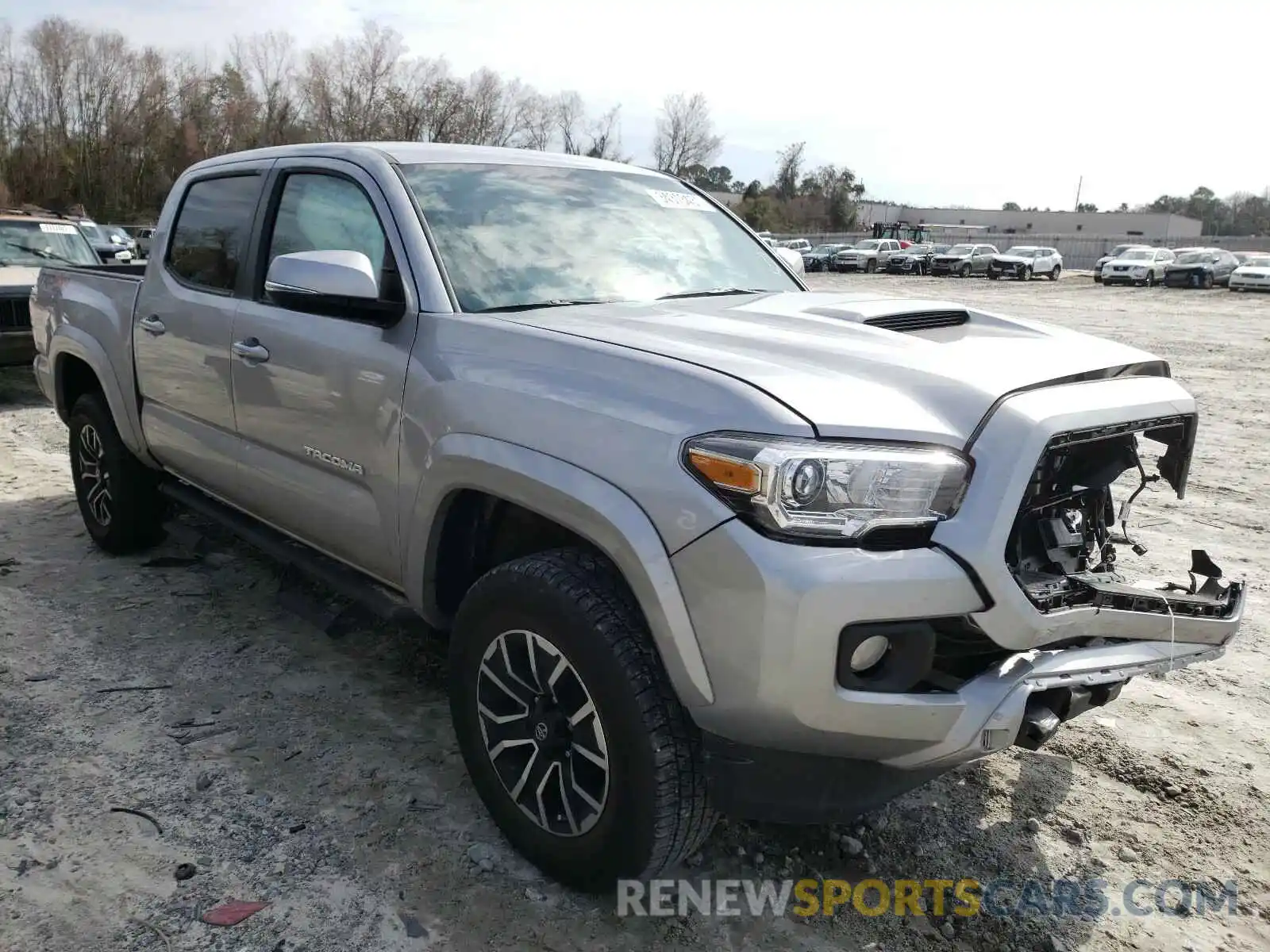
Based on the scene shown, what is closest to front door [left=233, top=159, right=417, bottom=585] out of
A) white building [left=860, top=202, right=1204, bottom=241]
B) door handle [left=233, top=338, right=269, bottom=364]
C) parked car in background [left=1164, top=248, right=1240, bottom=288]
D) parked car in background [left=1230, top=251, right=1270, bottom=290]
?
door handle [left=233, top=338, right=269, bottom=364]

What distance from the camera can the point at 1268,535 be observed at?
5.86 meters

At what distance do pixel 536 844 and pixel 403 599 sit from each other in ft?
2.94

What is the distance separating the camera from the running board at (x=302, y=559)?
3.14 metres

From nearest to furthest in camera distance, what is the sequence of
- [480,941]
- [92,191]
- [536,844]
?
[480,941] → [536,844] → [92,191]

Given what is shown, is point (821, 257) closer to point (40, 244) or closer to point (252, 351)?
point (40, 244)

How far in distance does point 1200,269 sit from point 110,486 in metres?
40.6

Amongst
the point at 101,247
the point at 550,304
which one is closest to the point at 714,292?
the point at 550,304

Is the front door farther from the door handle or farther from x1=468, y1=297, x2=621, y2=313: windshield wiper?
x1=468, y1=297, x2=621, y2=313: windshield wiper

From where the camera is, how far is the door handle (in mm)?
3492

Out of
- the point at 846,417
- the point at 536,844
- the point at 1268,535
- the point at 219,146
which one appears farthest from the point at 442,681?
the point at 219,146

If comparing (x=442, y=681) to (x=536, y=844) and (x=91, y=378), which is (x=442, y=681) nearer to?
(x=536, y=844)

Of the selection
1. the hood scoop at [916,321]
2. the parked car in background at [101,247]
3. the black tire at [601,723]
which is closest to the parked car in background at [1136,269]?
the parked car in background at [101,247]

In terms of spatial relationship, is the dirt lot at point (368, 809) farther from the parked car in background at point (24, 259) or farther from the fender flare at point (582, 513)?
the parked car in background at point (24, 259)

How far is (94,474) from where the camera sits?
16.9 feet
